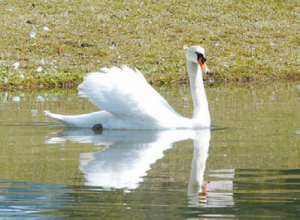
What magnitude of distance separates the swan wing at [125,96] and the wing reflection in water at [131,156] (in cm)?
32

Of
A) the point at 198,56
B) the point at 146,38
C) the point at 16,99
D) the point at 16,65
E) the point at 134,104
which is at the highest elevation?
the point at 146,38

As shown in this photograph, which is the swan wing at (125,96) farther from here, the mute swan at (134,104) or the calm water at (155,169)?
the calm water at (155,169)

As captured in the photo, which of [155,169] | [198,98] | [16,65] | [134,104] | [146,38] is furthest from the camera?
[146,38]

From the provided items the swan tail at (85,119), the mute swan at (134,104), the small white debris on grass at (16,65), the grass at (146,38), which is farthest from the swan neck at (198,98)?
the small white debris on grass at (16,65)

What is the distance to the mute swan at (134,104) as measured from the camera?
12727mm

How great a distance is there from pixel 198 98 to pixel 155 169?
4.48m

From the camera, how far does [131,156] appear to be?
1004 centimetres

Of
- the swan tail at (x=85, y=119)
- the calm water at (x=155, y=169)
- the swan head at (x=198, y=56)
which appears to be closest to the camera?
the calm water at (x=155, y=169)

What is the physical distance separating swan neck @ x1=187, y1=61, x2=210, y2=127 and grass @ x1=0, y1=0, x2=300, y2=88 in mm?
9367

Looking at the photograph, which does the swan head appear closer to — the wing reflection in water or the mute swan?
the mute swan

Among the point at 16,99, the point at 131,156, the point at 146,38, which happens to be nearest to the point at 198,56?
the point at 131,156

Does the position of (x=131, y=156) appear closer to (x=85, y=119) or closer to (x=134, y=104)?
(x=134, y=104)

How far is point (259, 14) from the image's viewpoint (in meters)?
33.8

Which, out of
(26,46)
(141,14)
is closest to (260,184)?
(26,46)
